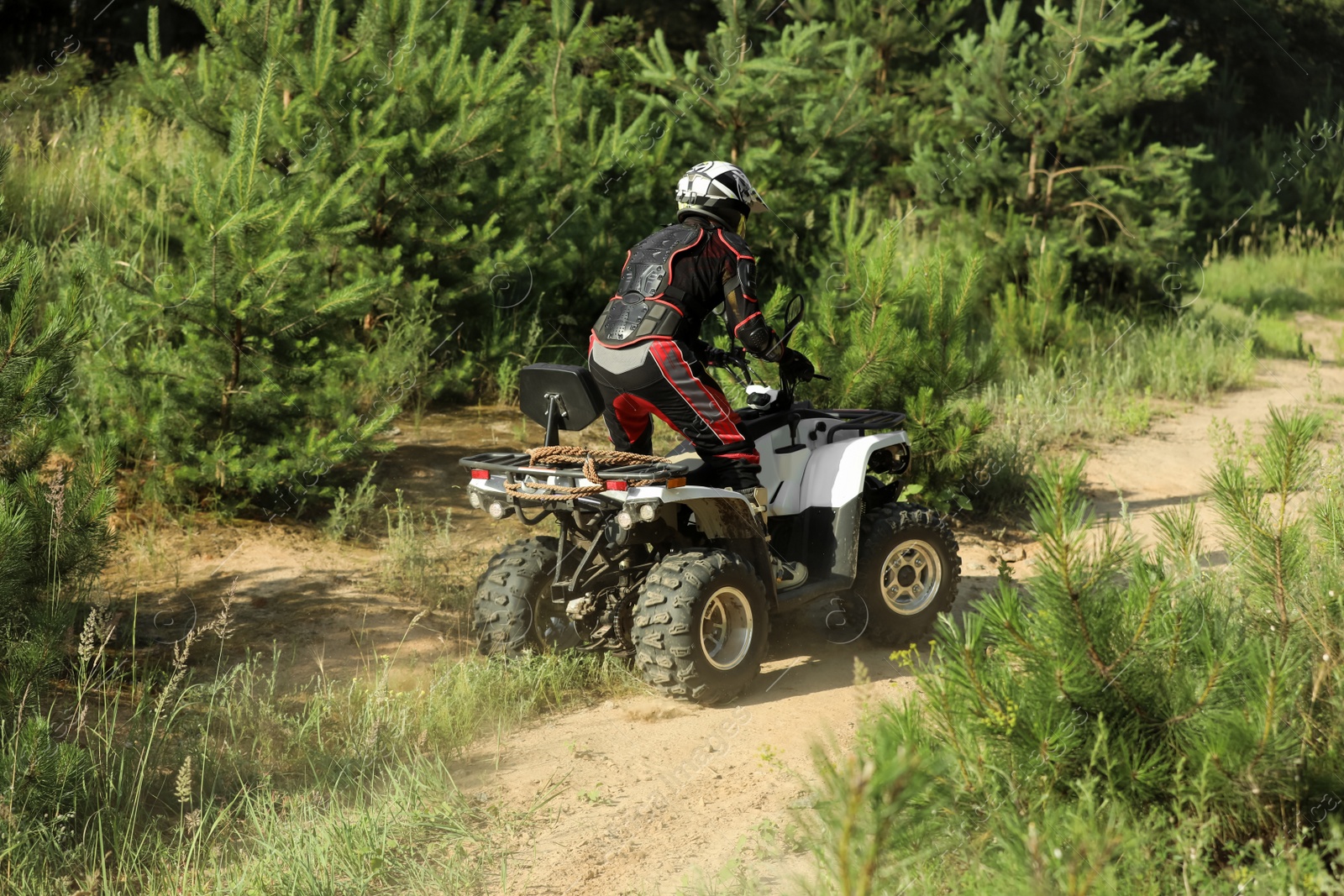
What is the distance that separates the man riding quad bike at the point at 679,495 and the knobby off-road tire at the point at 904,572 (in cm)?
2

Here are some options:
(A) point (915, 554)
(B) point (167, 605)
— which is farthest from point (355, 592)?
(A) point (915, 554)

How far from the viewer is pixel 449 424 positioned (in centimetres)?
924

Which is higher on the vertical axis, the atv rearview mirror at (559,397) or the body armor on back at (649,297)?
the body armor on back at (649,297)

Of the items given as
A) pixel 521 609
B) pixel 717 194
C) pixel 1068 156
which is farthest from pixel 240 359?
pixel 1068 156

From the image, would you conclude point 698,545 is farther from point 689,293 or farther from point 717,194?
point 717,194

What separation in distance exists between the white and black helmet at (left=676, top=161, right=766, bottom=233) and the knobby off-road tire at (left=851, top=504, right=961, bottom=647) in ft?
5.33

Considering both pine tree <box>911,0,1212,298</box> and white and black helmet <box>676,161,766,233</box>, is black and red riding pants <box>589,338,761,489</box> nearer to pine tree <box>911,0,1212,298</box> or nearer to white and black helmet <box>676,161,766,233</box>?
white and black helmet <box>676,161,766,233</box>

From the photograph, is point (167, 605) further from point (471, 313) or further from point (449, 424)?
point (471, 313)

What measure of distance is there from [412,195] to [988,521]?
15.0 ft

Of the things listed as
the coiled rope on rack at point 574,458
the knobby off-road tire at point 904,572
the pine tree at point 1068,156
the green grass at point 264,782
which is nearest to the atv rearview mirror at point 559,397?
the coiled rope on rack at point 574,458

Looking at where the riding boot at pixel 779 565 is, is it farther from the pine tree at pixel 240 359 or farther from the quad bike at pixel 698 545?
the pine tree at pixel 240 359

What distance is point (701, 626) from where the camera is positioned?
513cm

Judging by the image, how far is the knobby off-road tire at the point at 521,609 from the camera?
5.44 m

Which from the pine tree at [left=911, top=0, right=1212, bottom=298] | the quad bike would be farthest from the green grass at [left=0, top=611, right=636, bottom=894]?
the pine tree at [left=911, top=0, right=1212, bottom=298]
